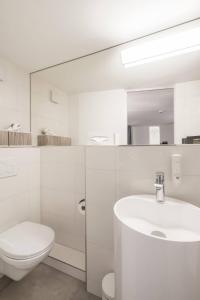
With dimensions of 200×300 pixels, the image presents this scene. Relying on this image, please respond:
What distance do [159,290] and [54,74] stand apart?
1922 mm

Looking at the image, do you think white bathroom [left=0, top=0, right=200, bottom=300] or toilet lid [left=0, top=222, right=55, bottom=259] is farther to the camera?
toilet lid [left=0, top=222, right=55, bottom=259]

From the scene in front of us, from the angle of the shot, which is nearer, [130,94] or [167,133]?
[167,133]

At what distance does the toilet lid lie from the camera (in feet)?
3.49

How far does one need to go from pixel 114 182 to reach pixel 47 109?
1155 mm

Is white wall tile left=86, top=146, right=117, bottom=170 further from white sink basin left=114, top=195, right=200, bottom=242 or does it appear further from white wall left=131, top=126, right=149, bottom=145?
white sink basin left=114, top=195, right=200, bottom=242

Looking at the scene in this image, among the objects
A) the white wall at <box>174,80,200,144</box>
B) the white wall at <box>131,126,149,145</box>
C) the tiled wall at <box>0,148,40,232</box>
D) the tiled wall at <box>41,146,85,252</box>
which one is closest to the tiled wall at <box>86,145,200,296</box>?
the white wall at <box>131,126,149,145</box>

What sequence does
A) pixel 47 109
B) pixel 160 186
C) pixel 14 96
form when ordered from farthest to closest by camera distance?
pixel 47 109, pixel 14 96, pixel 160 186

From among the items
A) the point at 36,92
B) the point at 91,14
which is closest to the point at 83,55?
the point at 91,14

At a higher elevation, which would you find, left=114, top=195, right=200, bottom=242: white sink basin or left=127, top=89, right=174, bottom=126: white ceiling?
left=127, top=89, right=174, bottom=126: white ceiling

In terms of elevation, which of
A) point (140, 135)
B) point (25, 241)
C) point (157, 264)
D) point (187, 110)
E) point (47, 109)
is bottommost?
point (25, 241)

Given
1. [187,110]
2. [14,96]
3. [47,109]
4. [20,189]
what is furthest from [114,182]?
[14,96]

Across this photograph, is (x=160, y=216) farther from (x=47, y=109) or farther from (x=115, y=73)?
(x=47, y=109)

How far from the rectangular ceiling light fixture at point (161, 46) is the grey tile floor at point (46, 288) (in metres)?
1.92

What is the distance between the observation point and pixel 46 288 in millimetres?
1272
